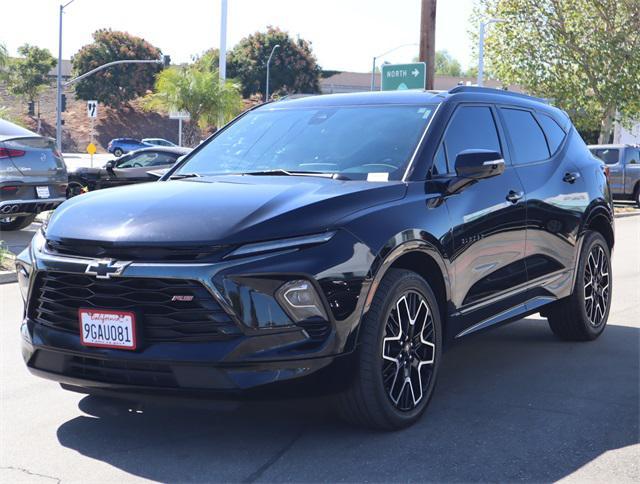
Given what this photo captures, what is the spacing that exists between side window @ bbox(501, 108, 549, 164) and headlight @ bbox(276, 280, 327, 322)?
2544 millimetres

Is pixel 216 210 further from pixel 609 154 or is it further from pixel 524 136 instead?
pixel 609 154

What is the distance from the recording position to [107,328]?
13.8 ft

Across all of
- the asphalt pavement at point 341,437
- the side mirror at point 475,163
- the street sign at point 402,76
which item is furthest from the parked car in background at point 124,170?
the side mirror at point 475,163

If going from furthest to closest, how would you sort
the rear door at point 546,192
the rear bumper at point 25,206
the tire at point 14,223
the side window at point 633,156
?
the side window at point 633,156 < the tire at point 14,223 < the rear bumper at point 25,206 < the rear door at point 546,192

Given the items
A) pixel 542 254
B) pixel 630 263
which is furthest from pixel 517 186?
pixel 630 263

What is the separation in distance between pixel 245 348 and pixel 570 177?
356 cm

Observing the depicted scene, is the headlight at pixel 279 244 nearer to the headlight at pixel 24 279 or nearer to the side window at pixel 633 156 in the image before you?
the headlight at pixel 24 279

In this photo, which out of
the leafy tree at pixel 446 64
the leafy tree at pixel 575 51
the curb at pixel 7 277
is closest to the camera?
the curb at pixel 7 277

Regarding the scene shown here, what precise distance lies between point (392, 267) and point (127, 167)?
17.1 m

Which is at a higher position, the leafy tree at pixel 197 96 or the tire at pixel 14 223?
the leafy tree at pixel 197 96

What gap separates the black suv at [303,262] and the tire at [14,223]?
964cm

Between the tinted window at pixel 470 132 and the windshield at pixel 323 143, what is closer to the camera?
the windshield at pixel 323 143

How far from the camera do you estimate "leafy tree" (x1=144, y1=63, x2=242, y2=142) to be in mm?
46062

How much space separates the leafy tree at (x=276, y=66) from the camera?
8725cm
